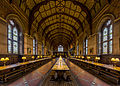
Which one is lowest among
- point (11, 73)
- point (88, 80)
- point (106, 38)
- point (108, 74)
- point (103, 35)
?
point (88, 80)

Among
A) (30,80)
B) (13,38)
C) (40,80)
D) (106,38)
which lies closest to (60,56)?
(40,80)

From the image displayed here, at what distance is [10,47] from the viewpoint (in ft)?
27.7

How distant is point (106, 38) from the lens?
8906 mm

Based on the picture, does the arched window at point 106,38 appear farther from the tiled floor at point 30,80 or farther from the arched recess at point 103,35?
the tiled floor at point 30,80

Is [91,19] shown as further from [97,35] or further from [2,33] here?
[2,33]

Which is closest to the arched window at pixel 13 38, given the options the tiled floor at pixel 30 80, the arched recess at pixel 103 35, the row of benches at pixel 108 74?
the tiled floor at pixel 30 80

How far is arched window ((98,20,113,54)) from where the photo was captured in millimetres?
8184

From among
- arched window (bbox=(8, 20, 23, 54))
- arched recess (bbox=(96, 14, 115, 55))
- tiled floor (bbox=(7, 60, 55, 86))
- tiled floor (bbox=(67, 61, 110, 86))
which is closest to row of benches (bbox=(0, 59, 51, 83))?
tiled floor (bbox=(7, 60, 55, 86))

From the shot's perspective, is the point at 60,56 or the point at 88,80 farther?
the point at 60,56

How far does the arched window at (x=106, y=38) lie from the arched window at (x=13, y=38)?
11.5 meters

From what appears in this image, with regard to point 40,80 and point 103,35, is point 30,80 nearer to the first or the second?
point 40,80

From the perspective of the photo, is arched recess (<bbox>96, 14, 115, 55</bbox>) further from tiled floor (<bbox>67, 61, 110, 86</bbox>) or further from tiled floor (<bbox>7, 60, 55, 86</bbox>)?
tiled floor (<bbox>7, 60, 55, 86</bbox>)

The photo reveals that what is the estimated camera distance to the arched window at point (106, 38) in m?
8.18

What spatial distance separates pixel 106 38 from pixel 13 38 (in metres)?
11.9
